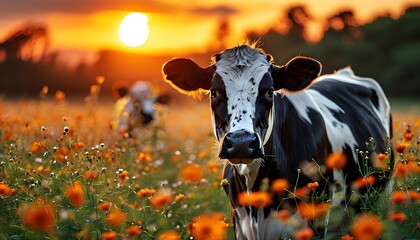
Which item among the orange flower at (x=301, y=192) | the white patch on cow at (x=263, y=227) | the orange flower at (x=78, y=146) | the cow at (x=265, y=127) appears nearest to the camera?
the orange flower at (x=301, y=192)

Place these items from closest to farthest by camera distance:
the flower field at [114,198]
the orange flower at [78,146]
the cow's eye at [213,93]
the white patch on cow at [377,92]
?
the flower field at [114,198] → the cow's eye at [213,93] → the orange flower at [78,146] → the white patch on cow at [377,92]

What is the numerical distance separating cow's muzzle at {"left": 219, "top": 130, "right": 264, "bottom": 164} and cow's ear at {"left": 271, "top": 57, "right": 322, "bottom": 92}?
0.90 metres

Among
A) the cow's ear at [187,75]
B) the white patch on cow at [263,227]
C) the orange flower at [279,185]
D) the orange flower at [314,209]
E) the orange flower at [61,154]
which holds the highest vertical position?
the cow's ear at [187,75]

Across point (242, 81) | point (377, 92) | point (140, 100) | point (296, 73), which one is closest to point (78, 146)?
point (242, 81)

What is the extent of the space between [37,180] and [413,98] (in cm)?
3594

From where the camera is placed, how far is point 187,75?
4.63 meters

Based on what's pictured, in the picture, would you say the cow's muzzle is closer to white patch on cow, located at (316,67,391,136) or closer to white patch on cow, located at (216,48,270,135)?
white patch on cow, located at (216,48,270,135)

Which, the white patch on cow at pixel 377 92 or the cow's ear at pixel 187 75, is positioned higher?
the cow's ear at pixel 187 75

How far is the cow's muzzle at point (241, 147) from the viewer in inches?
142

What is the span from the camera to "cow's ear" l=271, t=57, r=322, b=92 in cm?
445

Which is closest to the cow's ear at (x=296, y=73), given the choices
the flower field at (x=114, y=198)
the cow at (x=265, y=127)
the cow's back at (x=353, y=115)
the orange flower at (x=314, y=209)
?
the cow at (x=265, y=127)

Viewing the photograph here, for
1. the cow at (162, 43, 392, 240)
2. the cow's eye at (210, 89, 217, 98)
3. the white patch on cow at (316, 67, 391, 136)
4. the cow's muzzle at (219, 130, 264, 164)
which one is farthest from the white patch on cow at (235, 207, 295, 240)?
the white patch on cow at (316, 67, 391, 136)

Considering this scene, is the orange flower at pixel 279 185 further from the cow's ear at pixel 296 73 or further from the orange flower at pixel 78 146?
the orange flower at pixel 78 146

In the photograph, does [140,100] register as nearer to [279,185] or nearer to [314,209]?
[314,209]
